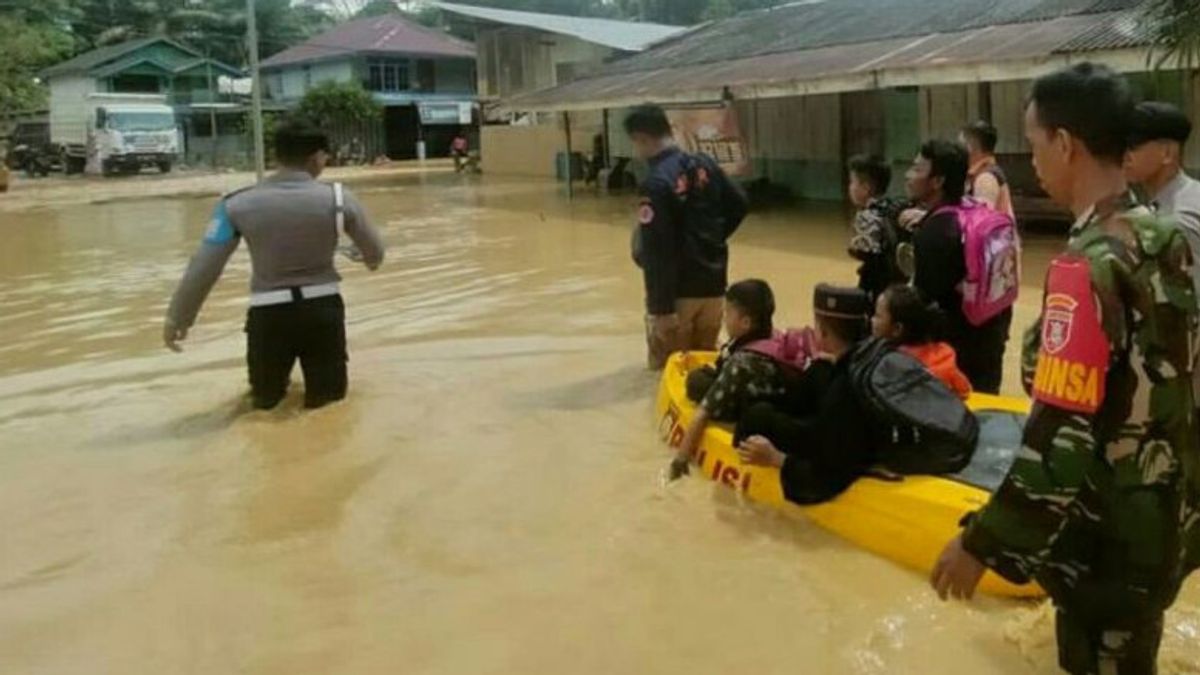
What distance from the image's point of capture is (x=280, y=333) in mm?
6270

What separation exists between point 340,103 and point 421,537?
127 feet

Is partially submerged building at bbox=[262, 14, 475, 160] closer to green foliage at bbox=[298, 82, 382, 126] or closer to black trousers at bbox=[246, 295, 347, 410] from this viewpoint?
green foliage at bbox=[298, 82, 382, 126]

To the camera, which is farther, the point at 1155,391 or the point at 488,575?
the point at 488,575

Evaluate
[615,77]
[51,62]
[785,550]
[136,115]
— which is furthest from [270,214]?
[51,62]

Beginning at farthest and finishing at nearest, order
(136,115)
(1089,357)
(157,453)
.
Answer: (136,115)
(157,453)
(1089,357)

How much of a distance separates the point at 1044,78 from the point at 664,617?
7.41ft

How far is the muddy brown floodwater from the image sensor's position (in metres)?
3.70

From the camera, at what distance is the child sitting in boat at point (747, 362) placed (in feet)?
16.0

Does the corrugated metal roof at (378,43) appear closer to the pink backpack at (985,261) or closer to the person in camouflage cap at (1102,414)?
the pink backpack at (985,261)

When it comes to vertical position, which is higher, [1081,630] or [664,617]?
[1081,630]

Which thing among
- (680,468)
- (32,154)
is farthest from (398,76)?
(680,468)

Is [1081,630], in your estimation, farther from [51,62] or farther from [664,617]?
[51,62]

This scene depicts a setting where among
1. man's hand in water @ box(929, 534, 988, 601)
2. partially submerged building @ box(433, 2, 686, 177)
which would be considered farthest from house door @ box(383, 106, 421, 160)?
man's hand in water @ box(929, 534, 988, 601)

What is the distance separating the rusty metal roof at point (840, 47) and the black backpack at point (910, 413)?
273 inches
